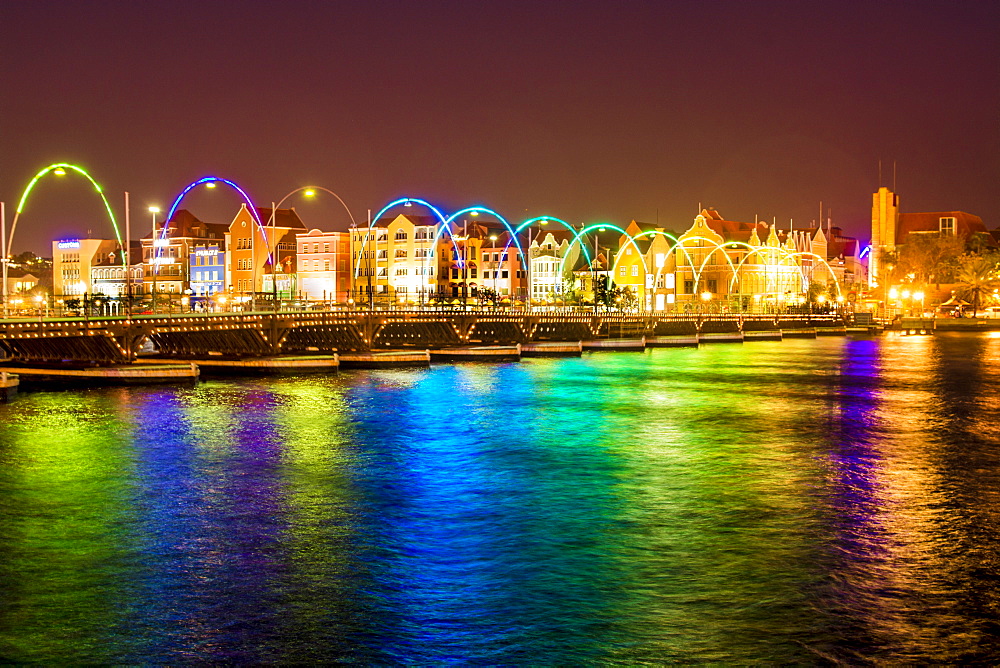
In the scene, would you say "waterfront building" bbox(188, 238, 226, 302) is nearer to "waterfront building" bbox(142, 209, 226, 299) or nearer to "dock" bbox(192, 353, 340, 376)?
"waterfront building" bbox(142, 209, 226, 299)

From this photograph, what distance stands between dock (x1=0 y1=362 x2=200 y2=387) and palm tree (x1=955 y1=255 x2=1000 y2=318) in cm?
12805

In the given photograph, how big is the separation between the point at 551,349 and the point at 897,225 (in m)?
118

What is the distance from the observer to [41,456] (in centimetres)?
3111

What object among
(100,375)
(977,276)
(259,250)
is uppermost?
(259,250)

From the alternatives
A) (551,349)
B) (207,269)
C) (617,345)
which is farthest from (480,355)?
(207,269)

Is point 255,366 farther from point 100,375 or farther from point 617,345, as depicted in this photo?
point 617,345

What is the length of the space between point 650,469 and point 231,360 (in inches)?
1565

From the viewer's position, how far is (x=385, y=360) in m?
70.1

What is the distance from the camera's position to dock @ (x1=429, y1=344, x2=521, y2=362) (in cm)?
7512

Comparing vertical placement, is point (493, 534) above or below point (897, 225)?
below

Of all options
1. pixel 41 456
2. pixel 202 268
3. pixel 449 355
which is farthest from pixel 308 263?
pixel 41 456

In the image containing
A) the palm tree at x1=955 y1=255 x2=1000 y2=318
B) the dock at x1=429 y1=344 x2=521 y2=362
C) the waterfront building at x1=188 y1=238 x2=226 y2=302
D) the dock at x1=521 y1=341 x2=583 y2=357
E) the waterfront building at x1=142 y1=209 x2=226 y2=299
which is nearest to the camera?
the dock at x1=429 y1=344 x2=521 y2=362

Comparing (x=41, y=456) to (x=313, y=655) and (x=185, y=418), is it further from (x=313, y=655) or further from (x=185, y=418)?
(x=313, y=655)

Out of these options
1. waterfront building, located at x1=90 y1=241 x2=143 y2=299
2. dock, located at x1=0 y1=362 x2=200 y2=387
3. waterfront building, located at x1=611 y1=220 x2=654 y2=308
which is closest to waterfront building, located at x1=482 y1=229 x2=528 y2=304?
waterfront building, located at x1=611 y1=220 x2=654 y2=308
